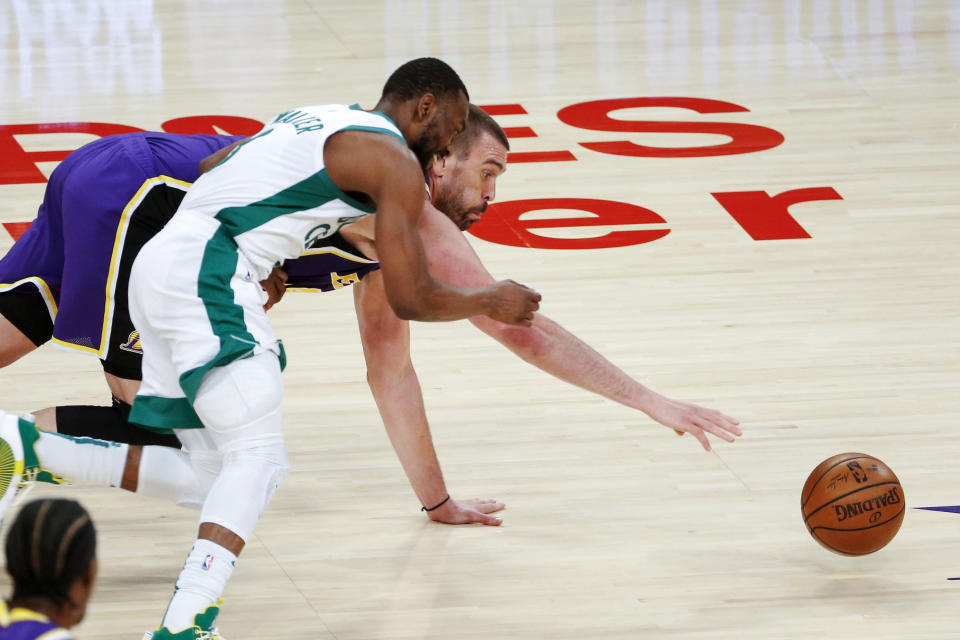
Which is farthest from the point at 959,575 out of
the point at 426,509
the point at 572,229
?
the point at 572,229

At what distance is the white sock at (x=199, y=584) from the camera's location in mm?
3051

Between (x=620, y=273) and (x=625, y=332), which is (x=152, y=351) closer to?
(x=625, y=332)

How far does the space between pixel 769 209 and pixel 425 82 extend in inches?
142

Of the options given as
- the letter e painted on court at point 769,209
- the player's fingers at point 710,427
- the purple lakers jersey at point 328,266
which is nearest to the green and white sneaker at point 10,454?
the purple lakers jersey at point 328,266

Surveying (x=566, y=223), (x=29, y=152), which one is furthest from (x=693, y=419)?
(x=29, y=152)

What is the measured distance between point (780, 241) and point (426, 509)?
2.76 meters

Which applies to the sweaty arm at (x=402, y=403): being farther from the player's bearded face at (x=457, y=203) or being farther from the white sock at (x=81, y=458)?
the white sock at (x=81, y=458)

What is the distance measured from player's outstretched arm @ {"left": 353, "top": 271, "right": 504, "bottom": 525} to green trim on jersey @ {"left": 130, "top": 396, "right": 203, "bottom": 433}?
31.6 inches

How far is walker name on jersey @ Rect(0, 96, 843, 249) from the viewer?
650 cm

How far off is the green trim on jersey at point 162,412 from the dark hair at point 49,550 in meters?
1.14

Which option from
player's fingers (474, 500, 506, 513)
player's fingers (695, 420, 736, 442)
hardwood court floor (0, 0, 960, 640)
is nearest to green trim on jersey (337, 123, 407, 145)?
player's fingers (695, 420, 736, 442)

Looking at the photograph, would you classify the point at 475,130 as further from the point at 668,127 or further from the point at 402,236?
the point at 668,127

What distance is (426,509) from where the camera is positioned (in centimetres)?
412

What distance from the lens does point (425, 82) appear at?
134 inches
